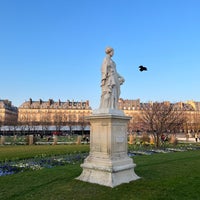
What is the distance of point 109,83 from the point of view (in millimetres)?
9156

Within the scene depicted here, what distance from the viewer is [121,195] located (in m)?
7.17

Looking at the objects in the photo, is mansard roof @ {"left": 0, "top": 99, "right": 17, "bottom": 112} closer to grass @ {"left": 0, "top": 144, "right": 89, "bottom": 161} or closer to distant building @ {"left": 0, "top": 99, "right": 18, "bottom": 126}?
distant building @ {"left": 0, "top": 99, "right": 18, "bottom": 126}

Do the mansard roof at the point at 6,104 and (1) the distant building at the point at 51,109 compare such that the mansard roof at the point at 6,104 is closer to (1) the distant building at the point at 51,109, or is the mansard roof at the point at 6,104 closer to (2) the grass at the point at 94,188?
(1) the distant building at the point at 51,109

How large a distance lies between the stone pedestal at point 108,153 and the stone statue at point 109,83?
47cm

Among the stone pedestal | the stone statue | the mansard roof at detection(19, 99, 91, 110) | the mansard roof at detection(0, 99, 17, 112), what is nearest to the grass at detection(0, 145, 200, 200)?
the stone pedestal

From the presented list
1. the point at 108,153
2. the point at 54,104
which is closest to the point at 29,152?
the point at 108,153

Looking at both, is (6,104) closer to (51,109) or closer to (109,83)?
(51,109)

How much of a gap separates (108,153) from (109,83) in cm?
244

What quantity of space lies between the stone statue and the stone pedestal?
0.47 m

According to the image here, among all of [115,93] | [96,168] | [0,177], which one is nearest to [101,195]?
[96,168]

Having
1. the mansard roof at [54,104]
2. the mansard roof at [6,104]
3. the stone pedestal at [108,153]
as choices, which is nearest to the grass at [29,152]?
the stone pedestal at [108,153]

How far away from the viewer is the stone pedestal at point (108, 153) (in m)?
8.28

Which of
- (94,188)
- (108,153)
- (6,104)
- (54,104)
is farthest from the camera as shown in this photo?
(6,104)

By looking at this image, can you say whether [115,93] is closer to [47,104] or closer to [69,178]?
[69,178]
